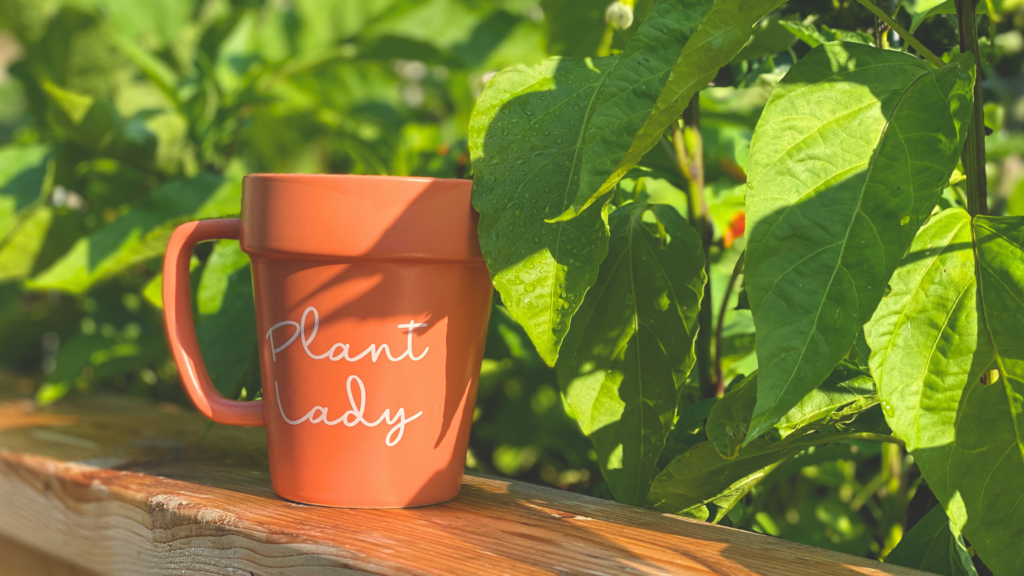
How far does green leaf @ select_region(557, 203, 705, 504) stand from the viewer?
1.93 feet

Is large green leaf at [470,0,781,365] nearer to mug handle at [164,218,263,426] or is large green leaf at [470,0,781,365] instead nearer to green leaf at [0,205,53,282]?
mug handle at [164,218,263,426]

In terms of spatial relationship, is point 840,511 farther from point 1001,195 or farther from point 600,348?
point 1001,195

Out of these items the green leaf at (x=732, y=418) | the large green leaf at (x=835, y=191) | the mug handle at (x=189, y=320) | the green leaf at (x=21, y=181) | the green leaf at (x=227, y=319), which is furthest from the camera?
the green leaf at (x=21, y=181)

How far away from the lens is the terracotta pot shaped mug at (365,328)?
53cm

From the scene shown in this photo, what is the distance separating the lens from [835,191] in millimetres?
444

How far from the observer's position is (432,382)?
1.86ft

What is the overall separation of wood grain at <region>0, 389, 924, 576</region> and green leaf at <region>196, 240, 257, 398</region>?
0.25ft

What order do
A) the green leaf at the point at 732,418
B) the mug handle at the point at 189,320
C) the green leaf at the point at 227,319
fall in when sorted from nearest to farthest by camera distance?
1. the green leaf at the point at 732,418
2. the mug handle at the point at 189,320
3. the green leaf at the point at 227,319

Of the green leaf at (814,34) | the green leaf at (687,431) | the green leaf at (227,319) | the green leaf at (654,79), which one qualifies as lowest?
the green leaf at (687,431)

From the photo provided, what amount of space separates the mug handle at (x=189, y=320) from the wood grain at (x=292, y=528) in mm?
63

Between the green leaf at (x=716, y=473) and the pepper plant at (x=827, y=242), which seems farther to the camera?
the green leaf at (x=716, y=473)

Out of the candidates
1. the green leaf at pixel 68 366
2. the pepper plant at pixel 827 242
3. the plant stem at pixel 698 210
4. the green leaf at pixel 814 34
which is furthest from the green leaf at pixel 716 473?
the green leaf at pixel 68 366

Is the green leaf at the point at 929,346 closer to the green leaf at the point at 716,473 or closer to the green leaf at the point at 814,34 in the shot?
the green leaf at the point at 716,473

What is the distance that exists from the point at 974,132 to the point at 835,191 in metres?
0.14
